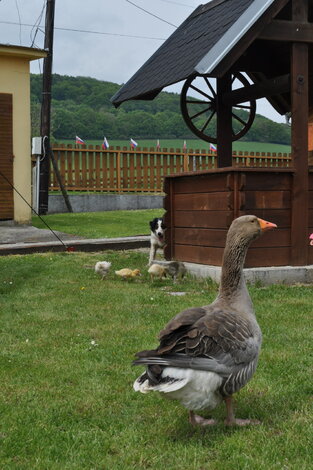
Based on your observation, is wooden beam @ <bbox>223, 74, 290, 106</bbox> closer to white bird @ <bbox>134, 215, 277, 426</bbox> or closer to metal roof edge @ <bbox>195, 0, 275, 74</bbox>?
metal roof edge @ <bbox>195, 0, 275, 74</bbox>

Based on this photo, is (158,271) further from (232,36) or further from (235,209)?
(232,36)

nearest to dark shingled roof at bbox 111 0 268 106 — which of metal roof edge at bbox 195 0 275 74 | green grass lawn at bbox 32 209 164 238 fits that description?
metal roof edge at bbox 195 0 275 74

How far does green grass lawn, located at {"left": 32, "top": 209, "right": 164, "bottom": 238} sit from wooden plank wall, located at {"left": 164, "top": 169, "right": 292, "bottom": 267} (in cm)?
568

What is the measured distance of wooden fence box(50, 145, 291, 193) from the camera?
83.4 feet

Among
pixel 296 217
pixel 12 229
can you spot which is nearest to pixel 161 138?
pixel 12 229

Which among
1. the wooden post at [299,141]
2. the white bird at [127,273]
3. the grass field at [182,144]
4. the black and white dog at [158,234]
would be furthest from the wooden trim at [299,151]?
the grass field at [182,144]

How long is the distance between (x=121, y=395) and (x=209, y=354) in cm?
116

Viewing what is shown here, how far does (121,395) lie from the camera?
435cm

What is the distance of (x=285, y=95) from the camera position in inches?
492

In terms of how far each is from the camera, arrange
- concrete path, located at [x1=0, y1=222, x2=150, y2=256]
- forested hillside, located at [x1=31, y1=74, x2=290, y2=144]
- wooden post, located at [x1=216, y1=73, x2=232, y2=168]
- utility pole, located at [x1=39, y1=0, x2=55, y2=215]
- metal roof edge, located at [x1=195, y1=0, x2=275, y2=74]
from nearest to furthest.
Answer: metal roof edge, located at [x1=195, y1=0, x2=275, y2=74] < wooden post, located at [x1=216, y1=73, x2=232, y2=168] < concrete path, located at [x1=0, y1=222, x2=150, y2=256] < utility pole, located at [x1=39, y1=0, x2=55, y2=215] < forested hillside, located at [x1=31, y1=74, x2=290, y2=144]

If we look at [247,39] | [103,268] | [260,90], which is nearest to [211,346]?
[247,39]

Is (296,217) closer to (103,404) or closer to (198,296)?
(198,296)

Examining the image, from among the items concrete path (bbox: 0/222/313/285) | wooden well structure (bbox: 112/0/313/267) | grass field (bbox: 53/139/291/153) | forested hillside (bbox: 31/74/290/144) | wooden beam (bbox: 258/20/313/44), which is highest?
forested hillside (bbox: 31/74/290/144)

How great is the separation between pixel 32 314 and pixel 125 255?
18.4 feet
